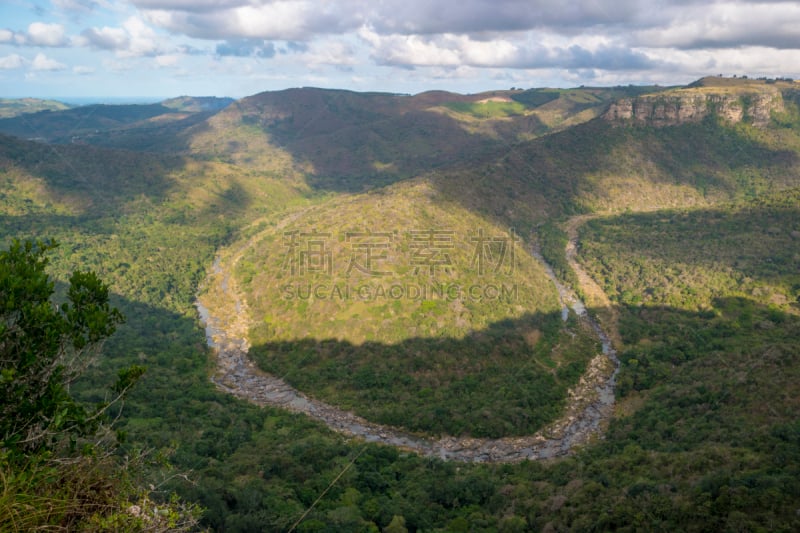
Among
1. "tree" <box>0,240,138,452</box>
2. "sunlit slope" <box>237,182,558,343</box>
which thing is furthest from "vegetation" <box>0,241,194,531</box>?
"sunlit slope" <box>237,182,558,343</box>

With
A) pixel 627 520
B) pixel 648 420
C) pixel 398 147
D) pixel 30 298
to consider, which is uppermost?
pixel 398 147

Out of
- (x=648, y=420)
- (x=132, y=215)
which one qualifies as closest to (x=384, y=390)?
(x=648, y=420)

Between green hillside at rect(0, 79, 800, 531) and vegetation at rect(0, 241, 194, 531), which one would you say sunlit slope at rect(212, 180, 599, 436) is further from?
vegetation at rect(0, 241, 194, 531)

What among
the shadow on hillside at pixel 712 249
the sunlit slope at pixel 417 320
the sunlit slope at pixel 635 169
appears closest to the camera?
the sunlit slope at pixel 417 320

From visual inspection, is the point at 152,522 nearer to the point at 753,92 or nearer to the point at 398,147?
the point at 753,92

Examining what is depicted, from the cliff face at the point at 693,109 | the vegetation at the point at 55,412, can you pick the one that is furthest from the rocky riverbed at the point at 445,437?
the cliff face at the point at 693,109

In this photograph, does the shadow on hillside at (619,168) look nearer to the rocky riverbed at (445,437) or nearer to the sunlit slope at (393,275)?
the sunlit slope at (393,275)
